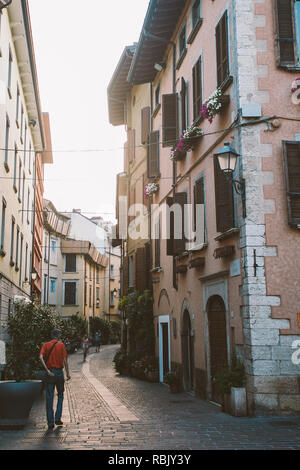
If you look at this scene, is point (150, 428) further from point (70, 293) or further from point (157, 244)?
point (70, 293)

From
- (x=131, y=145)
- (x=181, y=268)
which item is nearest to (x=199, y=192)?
(x=181, y=268)

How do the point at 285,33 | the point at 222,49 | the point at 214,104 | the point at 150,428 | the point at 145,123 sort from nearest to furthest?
the point at 150,428
the point at 285,33
the point at 214,104
the point at 222,49
the point at 145,123

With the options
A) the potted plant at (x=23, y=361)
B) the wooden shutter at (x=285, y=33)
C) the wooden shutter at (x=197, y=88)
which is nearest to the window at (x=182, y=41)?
the wooden shutter at (x=197, y=88)

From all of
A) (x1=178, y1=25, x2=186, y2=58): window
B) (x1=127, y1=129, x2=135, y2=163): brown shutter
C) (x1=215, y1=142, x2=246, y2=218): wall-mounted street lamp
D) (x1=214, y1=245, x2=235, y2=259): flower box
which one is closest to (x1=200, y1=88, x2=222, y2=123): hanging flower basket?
(x1=215, y1=142, x2=246, y2=218): wall-mounted street lamp

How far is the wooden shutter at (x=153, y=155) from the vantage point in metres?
20.0

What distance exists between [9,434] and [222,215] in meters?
5.94

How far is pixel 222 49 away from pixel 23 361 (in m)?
8.76

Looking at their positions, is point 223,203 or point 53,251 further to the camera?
point 53,251

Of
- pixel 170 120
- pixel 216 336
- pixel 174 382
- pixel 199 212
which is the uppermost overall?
pixel 170 120

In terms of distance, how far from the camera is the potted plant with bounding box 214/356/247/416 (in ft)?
33.2

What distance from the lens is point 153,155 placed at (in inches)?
794

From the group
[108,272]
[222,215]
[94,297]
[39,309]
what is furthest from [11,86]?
[108,272]

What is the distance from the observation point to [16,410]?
9438 millimetres

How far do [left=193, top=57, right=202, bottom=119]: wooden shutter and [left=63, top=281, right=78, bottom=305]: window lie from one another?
38.3 m
